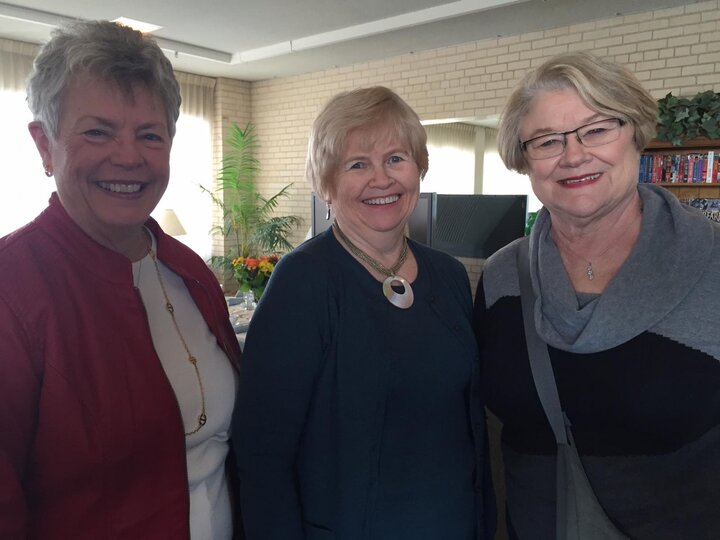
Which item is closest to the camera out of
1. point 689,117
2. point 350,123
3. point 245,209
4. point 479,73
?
point 350,123

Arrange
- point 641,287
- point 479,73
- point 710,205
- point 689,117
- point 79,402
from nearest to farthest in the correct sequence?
point 79,402 < point 641,287 < point 689,117 < point 710,205 < point 479,73

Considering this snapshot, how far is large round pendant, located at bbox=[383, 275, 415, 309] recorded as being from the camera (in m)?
1.44

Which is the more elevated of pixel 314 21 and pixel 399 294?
pixel 314 21

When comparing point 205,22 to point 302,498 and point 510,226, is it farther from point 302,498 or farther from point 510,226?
point 302,498

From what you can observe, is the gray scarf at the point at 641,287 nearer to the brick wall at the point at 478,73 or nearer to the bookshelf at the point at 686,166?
the bookshelf at the point at 686,166

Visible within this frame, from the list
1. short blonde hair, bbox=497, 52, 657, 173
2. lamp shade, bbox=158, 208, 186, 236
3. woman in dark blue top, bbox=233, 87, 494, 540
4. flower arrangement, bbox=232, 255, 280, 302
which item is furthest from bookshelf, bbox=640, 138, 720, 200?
lamp shade, bbox=158, 208, 186, 236

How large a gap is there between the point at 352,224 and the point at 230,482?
76 cm

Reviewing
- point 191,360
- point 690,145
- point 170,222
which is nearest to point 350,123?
point 191,360

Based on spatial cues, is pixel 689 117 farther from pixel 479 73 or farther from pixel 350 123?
pixel 350 123

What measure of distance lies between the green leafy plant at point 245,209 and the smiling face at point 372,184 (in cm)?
670

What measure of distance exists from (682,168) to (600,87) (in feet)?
15.5

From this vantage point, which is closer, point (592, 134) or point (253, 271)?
point (592, 134)

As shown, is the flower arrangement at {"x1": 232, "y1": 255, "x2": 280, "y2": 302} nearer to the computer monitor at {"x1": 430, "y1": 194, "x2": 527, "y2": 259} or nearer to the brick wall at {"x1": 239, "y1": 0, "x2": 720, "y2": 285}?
the computer monitor at {"x1": 430, "y1": 194, "x2": 527, "y2": 259}

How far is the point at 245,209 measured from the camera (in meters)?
8.26
